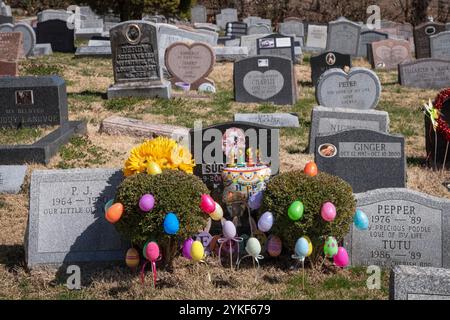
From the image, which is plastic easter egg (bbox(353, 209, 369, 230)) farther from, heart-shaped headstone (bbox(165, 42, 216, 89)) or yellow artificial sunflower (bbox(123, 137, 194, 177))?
heart-shaped headstone (bbox(165, 42, 216, 89))

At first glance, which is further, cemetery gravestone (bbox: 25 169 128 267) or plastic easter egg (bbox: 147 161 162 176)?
cemetery gravestone (bbox: 25 169 128 267)

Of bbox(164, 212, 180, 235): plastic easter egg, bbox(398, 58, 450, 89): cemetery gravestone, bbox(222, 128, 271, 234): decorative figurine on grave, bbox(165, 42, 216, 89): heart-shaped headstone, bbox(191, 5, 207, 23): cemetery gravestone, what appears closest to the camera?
bbox(164, 212, 180, 235): plastic easter egg

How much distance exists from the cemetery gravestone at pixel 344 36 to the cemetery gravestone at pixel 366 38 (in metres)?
0.43

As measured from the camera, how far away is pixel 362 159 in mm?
7035

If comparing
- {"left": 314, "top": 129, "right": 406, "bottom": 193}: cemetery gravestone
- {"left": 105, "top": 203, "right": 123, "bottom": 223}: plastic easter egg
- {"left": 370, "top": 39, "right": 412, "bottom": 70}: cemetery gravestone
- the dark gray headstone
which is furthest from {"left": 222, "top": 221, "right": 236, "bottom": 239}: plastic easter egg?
{"left": 370, "top": 39, "right": 412, "bottom": 70}: cemetery gravestone

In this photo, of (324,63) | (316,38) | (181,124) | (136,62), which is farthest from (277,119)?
(316,38)

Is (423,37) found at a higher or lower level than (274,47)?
higher

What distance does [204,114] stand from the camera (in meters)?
11.8

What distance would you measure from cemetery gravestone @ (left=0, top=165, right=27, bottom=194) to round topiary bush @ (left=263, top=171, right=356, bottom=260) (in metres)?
3.64

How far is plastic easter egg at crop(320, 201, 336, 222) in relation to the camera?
197 inches

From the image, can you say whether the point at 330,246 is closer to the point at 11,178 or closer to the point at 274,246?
the point at 274,246

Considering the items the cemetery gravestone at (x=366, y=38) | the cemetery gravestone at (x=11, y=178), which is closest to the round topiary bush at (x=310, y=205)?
the cemetery gravestone at (x=11, y=178)

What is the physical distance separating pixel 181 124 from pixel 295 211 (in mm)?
6092
